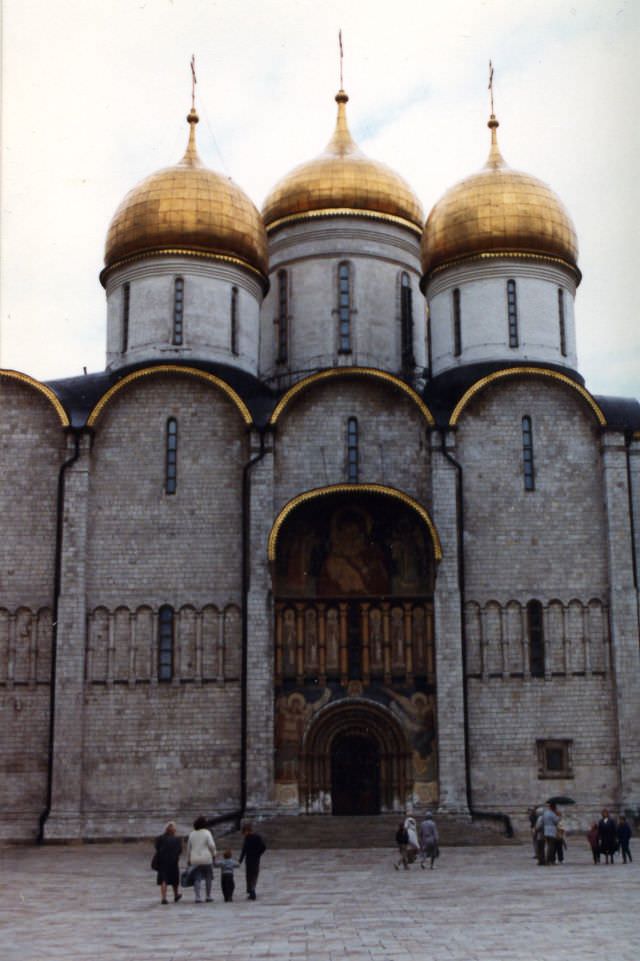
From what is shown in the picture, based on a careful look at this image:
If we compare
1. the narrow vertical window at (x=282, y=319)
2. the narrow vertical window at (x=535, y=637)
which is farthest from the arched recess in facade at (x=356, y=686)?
the narrow vertical window at (x=282, y=319)

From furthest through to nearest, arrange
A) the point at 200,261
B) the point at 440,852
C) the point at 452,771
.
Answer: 1. the point at 200,261
2. the point at 452,771
3. the point at 440,852

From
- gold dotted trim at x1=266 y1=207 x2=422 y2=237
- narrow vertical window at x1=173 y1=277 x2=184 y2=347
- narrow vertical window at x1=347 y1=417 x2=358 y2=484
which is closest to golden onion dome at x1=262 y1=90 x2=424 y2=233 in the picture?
gold dotted trim at x1=266 y1=207 x2=422 y2=237

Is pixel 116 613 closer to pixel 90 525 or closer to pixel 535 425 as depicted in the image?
pixel 90 525

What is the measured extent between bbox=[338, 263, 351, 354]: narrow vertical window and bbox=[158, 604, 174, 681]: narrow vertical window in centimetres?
739

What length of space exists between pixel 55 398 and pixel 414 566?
715 centimetres

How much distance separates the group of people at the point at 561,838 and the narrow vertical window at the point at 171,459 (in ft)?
29.9

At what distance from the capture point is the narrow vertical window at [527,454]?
22922 mm

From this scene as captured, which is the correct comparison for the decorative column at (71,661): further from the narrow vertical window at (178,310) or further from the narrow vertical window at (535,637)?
the narrow vertical window at (535,637)

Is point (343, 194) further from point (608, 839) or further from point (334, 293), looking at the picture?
point (608, 839)

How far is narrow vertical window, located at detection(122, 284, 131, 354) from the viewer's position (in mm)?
25297

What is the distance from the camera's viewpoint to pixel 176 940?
10203 mm

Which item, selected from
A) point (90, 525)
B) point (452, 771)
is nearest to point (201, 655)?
point (90, 525)

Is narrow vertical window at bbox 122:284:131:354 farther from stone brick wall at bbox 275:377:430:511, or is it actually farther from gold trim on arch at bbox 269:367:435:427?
stone brick wall at bbox 275:377:430:511

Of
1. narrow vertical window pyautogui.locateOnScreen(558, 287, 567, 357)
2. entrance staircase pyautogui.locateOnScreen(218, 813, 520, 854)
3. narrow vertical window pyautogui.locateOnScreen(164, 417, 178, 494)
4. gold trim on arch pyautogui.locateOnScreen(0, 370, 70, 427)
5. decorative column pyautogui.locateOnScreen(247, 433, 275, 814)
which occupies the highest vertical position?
narrow vertical window pyautogui.locateOnScreen(558, 287, 567, 357)
